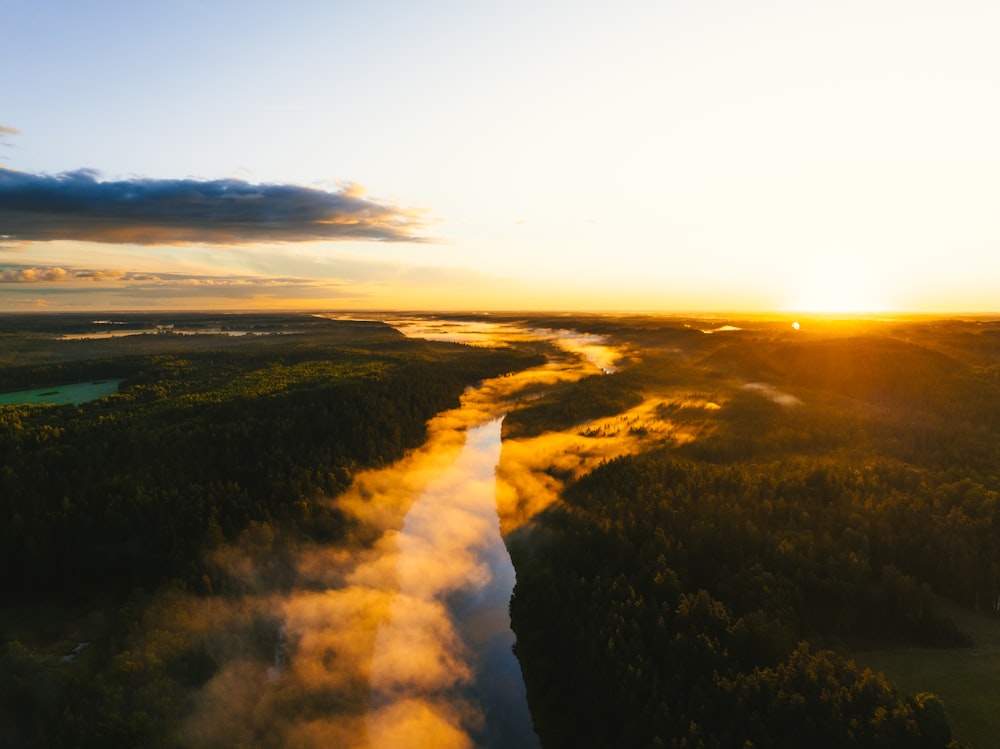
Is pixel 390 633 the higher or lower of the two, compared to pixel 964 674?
lower

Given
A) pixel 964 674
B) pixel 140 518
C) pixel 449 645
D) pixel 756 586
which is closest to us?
pixel 964 674

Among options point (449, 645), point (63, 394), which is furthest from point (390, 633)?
point (63, 394)

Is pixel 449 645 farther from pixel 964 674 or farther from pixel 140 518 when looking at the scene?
pixel 964 674

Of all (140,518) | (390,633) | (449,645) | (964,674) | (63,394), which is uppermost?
(63,394)

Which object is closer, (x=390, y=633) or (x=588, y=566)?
(x=390, y=633)

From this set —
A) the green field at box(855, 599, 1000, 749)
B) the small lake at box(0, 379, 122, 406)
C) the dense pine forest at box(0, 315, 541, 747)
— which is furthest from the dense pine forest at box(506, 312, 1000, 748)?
the small lake at box(0, 379, 122, 406)

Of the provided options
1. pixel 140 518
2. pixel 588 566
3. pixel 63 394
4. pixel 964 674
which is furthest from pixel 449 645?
pixel 63 394

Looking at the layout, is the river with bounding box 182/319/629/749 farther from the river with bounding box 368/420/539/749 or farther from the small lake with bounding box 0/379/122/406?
the small lake with bounding box 0/379/122/406

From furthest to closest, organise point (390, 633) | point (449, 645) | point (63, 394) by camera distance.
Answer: point (63, 394)
point (390, 633)
point (449, 645)
